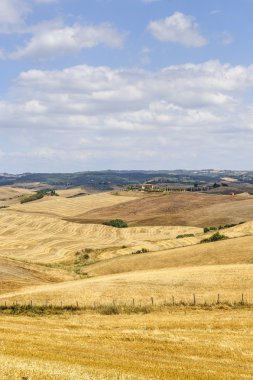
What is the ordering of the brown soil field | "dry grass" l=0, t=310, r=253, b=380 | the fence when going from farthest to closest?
the brown soil field → the fence → "dry grass" l=0, t=310, r=253, b=380

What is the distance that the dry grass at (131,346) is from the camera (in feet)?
72.2

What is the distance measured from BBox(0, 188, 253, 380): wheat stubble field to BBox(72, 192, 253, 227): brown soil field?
12.2m

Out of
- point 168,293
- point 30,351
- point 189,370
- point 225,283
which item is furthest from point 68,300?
point 189,370

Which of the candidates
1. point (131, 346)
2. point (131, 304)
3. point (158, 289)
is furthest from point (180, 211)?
point (131, 346)

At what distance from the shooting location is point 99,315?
149 ft

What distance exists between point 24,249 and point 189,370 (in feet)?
309

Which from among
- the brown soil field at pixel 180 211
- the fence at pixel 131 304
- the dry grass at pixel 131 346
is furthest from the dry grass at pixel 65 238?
the dry grass at pixel 131 346

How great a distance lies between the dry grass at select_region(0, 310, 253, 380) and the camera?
72.2 ft

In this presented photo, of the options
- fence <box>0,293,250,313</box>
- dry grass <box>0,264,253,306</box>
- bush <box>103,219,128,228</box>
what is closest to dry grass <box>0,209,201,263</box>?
bush <box>103,219,128,228</box>

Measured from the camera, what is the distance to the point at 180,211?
165 m

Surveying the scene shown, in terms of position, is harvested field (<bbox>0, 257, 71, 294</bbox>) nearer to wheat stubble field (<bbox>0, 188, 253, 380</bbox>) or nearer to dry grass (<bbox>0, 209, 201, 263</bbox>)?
wheat stubble field (<bbox>0, 188, 253, 380</bbox>)

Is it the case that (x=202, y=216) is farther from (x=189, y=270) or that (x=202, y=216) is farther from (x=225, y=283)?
(x=225, y=283)

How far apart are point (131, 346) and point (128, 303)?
1872cm

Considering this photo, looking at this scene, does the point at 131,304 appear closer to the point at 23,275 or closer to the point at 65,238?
the point at 23,275
